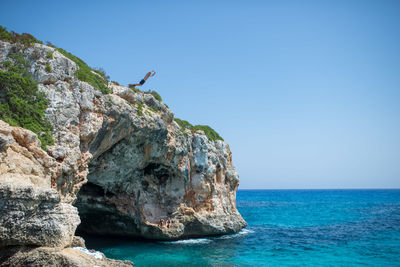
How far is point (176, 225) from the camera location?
23609 millimetres

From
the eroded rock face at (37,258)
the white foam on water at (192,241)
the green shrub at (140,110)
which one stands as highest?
the green shrub at (140,110)

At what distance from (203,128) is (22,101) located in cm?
1924

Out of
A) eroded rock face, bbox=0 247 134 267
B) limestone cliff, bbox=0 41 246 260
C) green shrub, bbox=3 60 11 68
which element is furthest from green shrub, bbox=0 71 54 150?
eroded rock face, bbox=0 247 134 267

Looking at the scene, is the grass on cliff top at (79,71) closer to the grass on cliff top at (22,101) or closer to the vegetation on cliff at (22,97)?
the vegetation on cliff at (22,97)

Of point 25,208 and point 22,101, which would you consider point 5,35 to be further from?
point 25,208

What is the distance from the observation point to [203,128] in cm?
2930

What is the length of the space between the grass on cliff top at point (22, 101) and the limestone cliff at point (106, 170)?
1.24 ft

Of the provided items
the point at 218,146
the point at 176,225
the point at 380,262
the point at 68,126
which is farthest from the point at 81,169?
the point at 380,262

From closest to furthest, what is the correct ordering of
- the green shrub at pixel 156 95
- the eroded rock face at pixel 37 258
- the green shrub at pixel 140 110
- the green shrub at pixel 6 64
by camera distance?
the eroded rock face at pixel 37 258 < the green shrub at pixel 6 64 < the green shrub at pixel 140 110 < the green shrub at pixel 156 95

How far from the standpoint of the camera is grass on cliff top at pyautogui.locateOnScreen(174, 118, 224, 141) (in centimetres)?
2655

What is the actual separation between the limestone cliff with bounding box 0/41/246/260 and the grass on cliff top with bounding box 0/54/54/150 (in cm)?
38

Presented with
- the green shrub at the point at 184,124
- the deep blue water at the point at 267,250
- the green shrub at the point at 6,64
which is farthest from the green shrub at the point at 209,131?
the green shrub at the point at 6,64

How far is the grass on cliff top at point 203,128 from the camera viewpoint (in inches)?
1045

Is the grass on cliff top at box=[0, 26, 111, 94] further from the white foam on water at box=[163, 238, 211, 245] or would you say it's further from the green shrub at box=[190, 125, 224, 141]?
the white foam on water at box=[163, 238, 211, 245]
